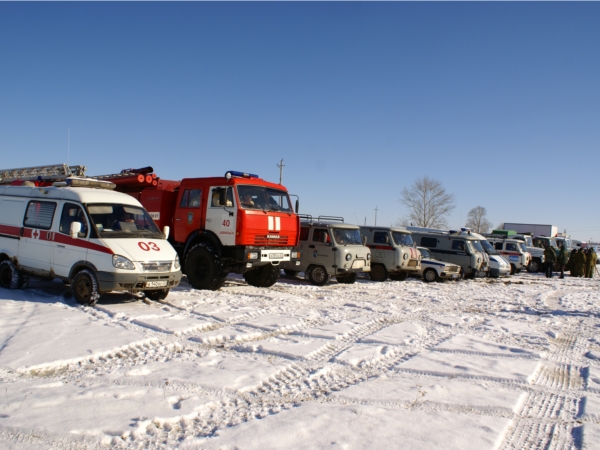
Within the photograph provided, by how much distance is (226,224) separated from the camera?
1195cm

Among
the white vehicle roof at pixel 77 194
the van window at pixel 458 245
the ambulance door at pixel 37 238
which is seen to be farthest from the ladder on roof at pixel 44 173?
the van window at pixel 458 245

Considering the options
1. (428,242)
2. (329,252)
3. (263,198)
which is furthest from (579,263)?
(263,198)

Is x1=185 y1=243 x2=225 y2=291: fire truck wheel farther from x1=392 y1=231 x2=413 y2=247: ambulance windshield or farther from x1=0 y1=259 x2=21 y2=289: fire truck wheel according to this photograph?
x1=392 y1=231 x2=413 y2=247: ambulance windshield

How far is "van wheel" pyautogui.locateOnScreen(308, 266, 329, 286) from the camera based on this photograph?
15141mm

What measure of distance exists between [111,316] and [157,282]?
1.18 meters

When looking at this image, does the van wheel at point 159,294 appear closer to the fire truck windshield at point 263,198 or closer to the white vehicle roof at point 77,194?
the white vehicle roof at point 77,194

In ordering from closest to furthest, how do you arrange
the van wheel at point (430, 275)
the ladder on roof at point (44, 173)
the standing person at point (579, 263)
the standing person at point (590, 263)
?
1. the ladder on roof at point (44, 173)
2. the van wheel at point (430, 275)
3. the standing person at point (590, 263)
4. the standing person at point (579, 263)

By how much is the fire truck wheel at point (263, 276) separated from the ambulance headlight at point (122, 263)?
4808mm

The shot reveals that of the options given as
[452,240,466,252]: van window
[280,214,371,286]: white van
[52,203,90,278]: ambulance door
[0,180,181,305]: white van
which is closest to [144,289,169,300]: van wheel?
[0,180,181,305]: white van

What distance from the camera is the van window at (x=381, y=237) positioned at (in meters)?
17.8

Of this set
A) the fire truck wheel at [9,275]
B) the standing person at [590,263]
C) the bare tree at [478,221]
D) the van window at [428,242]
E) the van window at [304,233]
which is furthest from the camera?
the bare tree at [478,221]

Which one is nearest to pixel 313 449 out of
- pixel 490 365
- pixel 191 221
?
pixel 490 365

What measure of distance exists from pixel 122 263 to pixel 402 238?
11463mm

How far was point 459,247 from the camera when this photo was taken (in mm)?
20875
